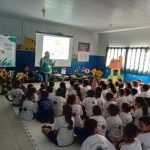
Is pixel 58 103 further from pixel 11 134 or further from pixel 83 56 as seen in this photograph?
pixel 83 56

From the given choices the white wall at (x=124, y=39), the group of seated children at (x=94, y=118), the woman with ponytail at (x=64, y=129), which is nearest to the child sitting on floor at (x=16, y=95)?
the group of seated children at (x=94, y=118)

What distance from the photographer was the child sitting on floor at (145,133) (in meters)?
2.15

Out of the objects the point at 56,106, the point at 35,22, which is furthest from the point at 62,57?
the point at 56,106

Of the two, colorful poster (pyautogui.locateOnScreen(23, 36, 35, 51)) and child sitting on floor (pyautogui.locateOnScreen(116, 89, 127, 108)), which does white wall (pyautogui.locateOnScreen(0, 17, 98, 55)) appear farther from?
child sitting on floor (pyautogui.locateOnScreen(116, 89, 127, 108))

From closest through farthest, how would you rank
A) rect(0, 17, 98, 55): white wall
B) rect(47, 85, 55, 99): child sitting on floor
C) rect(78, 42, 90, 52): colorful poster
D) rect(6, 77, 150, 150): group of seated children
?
rect(6, 77, 150, 150): group of seated children → rect(47, 85, 55, 99): child sitting on floor → rect(0, 17, 98, 55): white wall → rect(78, 42, 90, 52): colorful poster

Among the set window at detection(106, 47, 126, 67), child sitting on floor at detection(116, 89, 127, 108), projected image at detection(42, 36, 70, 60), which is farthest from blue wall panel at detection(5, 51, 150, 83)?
child sitting on floor at detection(116, 89, 127, 108)

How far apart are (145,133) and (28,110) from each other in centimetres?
230

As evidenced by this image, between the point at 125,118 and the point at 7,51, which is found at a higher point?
the point at 7,51

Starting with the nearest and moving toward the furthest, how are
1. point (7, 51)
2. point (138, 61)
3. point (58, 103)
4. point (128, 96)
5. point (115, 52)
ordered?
point (58, 103)
point (128, 96)
point (7, 51)
point (138, 61)
point (115, 52)

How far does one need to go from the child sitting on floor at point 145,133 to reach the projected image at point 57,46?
6.18m

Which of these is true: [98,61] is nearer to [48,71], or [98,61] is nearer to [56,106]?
[48,71]

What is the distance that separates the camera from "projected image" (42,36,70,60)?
7941mm

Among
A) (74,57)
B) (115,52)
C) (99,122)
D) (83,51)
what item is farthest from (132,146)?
(83,51)

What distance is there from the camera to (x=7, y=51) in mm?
6707
